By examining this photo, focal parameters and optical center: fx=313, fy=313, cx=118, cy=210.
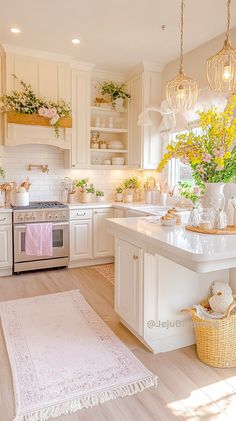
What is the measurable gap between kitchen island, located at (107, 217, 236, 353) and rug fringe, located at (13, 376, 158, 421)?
1.31 feet

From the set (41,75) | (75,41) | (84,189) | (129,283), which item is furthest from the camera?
(84,189)

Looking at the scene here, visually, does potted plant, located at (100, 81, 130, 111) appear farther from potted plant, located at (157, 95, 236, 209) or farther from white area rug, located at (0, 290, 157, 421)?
white area rug, located at (0, 290, 157, 421)

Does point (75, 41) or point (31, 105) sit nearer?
point (75, 41)

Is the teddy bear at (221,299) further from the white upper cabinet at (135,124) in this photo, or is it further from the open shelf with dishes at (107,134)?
the open shelf with dishes at (107,134)

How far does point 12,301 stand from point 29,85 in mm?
2869

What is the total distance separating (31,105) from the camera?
426 centimetres

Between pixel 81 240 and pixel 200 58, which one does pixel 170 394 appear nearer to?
pixel 81 240

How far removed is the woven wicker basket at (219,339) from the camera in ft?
7.29

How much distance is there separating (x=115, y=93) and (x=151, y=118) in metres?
0.76

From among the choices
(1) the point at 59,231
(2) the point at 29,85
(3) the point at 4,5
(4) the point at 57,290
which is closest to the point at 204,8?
(3) the point at 4,5

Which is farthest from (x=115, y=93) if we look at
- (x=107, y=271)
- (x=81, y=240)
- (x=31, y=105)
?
(x=107, y=271)

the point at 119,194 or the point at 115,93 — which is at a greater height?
the point at 115,93

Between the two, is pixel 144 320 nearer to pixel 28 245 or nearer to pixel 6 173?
pixel 28 245

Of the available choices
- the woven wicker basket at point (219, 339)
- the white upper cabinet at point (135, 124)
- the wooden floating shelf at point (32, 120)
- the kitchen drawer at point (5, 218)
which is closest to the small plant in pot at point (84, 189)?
the white upper cabinet at point (135, 124)
